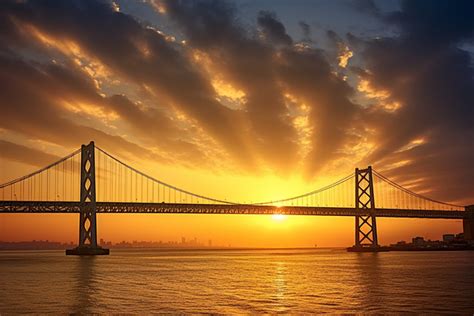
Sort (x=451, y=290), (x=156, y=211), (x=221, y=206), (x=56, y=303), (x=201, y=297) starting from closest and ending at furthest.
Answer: (x=56, y=303) → (x=201, y=297) → (x=451, y=290) → (x=156, y=211) → (x=221, y=206)

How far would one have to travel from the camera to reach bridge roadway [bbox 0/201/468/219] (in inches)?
3162

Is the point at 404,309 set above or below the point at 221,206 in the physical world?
below

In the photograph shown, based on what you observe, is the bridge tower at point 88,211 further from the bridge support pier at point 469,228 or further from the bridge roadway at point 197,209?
the bridge support pier at point 469,228

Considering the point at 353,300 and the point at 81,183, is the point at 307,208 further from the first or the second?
the point at 353,300

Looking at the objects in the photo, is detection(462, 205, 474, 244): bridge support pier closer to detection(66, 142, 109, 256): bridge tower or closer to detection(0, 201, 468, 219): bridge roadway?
detection(0, 201, 468, 219): bridge roadway

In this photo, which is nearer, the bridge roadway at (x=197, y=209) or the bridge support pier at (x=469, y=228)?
the bridge roadway at (x=197, y=209)

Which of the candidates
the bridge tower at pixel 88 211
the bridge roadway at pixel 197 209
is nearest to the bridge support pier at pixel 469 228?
the bridge roadway at pixel 197 209

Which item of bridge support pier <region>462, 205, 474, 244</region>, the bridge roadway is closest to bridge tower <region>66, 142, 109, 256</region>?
the bridge roadway

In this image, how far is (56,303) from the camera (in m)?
25.2

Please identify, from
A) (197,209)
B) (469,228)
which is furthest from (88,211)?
(469,228)

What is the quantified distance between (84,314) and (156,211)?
221 feet

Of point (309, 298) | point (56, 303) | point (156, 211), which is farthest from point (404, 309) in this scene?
point (156, 211)

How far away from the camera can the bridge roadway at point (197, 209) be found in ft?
263

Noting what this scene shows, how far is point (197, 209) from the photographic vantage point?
93688 mm
